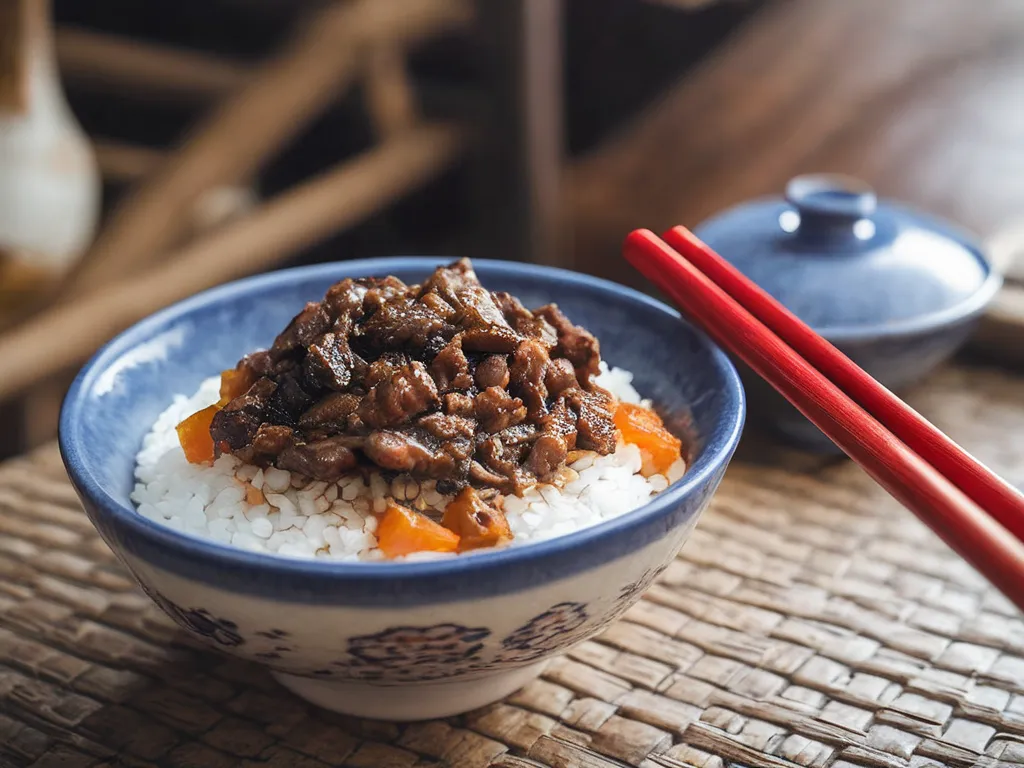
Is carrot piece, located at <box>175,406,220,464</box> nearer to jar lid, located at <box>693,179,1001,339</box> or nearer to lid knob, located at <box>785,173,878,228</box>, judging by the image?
jar lid, located at <box>693,179,1001,339</box>

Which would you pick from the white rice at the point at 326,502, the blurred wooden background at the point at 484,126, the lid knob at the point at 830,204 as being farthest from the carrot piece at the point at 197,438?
the blurred wooden background at the point at 484,126

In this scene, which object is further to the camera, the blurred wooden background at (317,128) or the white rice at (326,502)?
the blurred wooden background at (317,128)

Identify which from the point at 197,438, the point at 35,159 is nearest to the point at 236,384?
the point at 197,438

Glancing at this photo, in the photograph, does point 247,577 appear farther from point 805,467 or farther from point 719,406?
point 805,467

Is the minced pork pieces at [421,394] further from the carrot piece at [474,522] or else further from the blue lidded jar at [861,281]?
the blue lidded jar at [861,281]

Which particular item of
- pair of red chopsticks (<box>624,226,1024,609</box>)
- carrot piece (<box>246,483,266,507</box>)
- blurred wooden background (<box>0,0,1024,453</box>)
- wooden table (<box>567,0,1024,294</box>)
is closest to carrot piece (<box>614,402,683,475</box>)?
pair of red chopsticks (<box>624,226,1024,609</box>)

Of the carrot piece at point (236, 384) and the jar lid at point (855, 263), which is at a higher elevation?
the carrot piece at point (236, 384)
